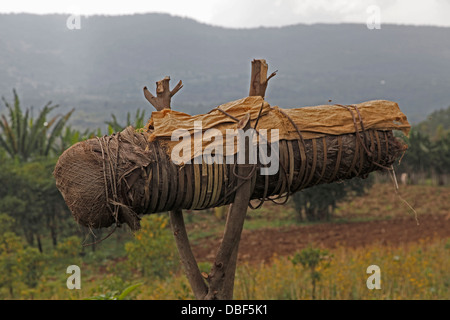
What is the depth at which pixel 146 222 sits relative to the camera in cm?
738

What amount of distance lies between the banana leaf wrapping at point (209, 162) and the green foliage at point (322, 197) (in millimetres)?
8822

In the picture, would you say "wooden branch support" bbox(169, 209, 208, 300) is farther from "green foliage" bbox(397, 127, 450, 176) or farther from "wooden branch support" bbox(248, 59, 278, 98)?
"green foliage" bbox(397, 127, 450, 176)

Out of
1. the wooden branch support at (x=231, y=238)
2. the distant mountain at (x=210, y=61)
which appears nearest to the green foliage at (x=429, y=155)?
the wooden branch support at (x=231, y=238)

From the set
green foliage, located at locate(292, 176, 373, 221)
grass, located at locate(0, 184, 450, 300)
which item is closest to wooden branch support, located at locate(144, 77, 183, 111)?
grass, located at locate(0, 184, 450, 300)

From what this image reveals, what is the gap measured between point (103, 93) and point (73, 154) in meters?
133

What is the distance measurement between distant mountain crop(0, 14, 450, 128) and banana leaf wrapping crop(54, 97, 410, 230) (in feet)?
315

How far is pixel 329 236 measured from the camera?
1038 centimetres

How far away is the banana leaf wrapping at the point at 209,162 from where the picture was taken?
1.91m

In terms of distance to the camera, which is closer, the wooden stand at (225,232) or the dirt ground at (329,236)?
the wooden stand at (225,232)

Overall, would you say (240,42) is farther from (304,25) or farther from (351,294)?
(351,294)

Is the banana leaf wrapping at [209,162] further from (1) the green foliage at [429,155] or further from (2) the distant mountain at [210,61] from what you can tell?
(2) the distant mountain at [210,61]

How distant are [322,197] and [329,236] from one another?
5.02 ft

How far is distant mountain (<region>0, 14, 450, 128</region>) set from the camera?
410 ft

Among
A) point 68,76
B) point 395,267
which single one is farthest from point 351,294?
point 68,76
